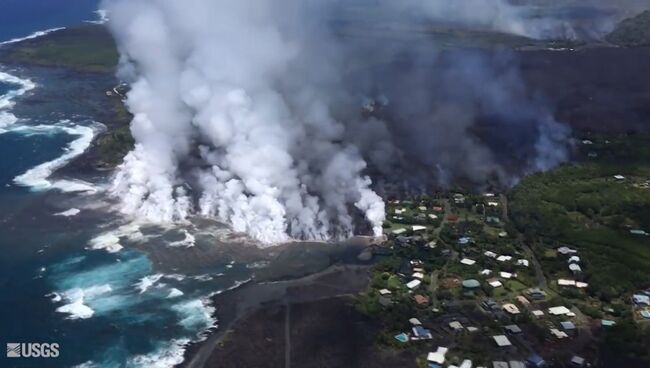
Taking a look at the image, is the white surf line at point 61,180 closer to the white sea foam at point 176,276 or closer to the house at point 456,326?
the white sea foam at point 176,276

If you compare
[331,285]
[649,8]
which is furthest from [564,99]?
[649,8]

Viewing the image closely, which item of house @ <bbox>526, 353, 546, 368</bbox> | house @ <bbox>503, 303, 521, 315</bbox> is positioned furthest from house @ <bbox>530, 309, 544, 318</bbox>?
house @ <bbox>526, 353, 546, 368</bbox>

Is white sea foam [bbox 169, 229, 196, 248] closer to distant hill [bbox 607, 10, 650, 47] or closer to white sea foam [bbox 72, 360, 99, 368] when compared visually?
white sea foam [bbox 72, 360, 99, 368]

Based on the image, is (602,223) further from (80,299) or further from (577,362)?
(80,299)

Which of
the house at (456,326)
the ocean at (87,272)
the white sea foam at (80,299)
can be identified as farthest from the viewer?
the white sea foam at (80,299)

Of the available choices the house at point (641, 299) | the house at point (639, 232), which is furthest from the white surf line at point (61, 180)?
the house at point (639, 232)
